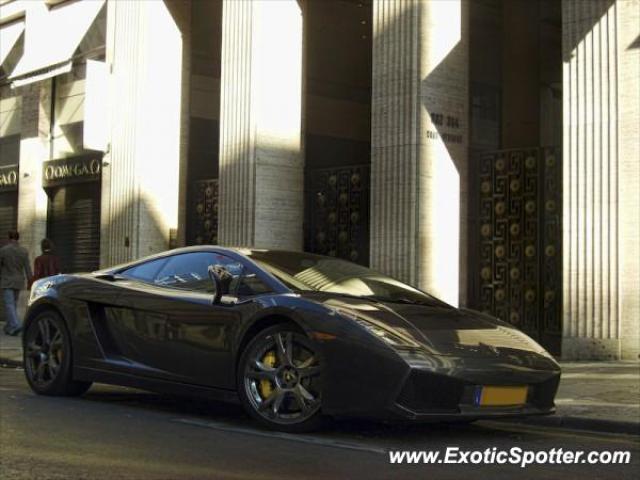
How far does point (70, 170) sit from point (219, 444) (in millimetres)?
14431

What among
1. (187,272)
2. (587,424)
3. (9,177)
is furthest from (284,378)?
(9,177)

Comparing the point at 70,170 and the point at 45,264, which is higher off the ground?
the point at 70,170

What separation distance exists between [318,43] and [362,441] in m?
15.8

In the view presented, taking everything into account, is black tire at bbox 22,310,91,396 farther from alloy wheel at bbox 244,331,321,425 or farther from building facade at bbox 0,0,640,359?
building facade at bbox 0,0,640,359

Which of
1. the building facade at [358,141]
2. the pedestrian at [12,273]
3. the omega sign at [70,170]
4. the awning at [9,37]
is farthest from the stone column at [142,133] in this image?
the awning at [9,37]

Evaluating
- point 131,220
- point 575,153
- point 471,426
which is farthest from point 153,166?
point 471,426

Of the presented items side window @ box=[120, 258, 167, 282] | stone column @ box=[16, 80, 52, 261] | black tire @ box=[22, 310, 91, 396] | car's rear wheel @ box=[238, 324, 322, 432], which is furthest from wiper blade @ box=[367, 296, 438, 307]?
stone column @ box=[16, 80, 52, 261]

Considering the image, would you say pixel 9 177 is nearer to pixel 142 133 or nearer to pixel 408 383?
pixel 142 133

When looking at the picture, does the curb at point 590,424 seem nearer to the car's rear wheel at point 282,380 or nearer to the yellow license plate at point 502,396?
the yellow license plate at point 502,396

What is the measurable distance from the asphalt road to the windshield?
2.93ft

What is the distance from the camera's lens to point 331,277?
6895 mm

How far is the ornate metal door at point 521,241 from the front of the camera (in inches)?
509

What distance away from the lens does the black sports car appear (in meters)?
5.80

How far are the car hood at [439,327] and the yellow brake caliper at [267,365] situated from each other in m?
0.44
